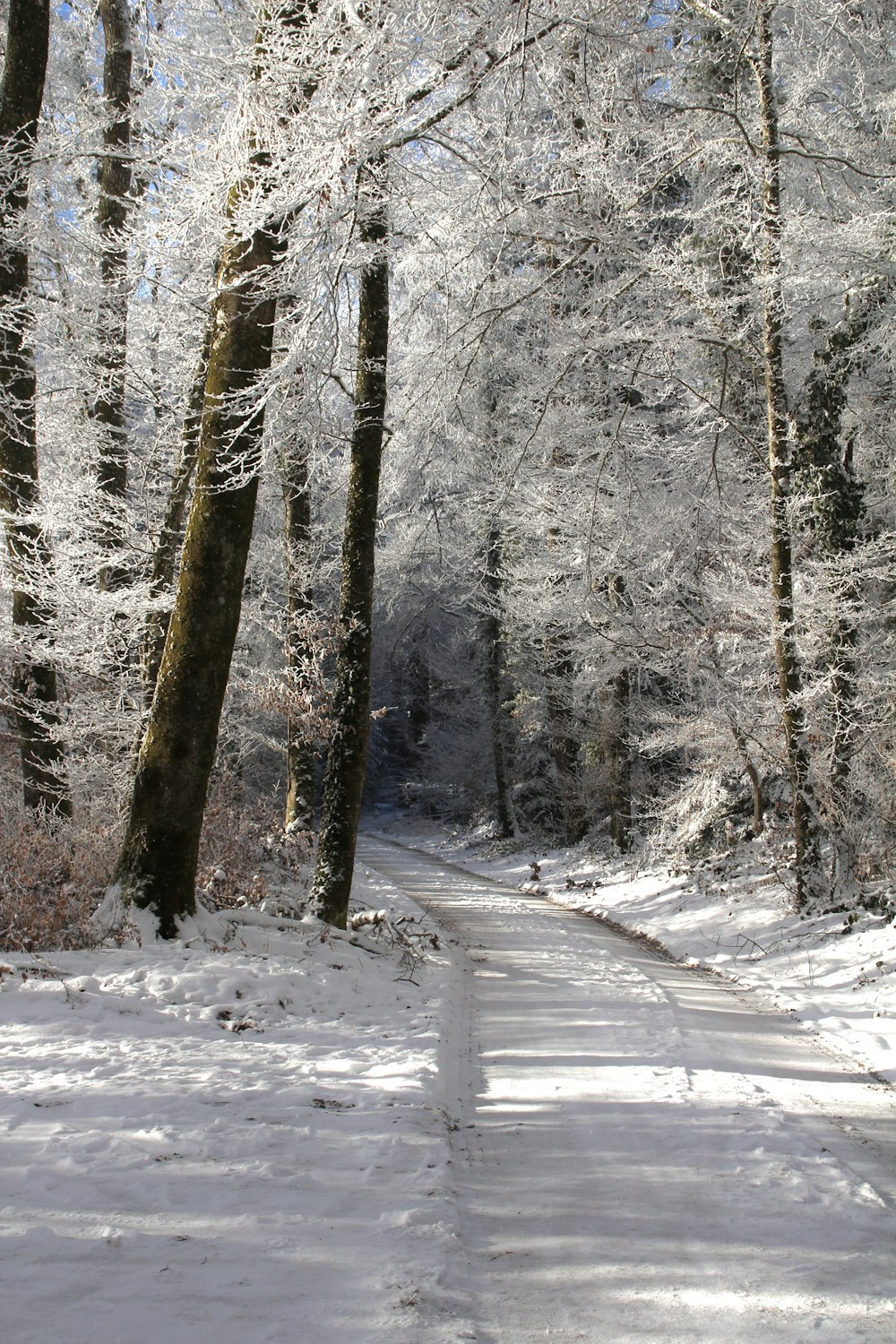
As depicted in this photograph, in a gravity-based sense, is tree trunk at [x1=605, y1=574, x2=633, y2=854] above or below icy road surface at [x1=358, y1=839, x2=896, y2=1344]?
above

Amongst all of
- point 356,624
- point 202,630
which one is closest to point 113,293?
point 356,624

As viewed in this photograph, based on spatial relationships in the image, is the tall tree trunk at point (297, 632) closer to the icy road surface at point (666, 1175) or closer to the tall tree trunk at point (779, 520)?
the icy road surface at point (666, 1175)

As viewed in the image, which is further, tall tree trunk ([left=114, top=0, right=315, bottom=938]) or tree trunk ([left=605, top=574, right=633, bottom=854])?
tree trunk ([left=605, top=574, right=633, bottom=854])

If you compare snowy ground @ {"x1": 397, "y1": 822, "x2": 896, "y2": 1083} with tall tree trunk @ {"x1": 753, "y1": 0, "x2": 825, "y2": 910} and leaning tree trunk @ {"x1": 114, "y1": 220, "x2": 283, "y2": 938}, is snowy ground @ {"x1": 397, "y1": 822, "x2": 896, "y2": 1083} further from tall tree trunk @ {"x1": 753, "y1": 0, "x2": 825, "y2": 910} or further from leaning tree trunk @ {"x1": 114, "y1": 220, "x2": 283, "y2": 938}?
leaning tree trunk @ {"x1": 114, "y1": 220, "x2": 283, "y2": 938}

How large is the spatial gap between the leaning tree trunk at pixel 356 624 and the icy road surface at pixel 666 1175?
196cm

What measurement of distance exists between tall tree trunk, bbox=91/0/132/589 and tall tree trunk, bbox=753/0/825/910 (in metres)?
7.12

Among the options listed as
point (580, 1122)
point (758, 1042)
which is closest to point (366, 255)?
point (580, 1122)

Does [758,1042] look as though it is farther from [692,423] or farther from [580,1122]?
[692,423]

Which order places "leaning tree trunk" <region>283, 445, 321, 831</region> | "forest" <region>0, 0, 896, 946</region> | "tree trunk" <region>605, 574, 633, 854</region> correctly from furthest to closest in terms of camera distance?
1. "tree trunk" <region>605, 574, 633, 854</region>
2. "leaning tree trunk" <region>283, 445, 321, 831</region>
3. "forest" <region>0, 0, 896, 946</region>

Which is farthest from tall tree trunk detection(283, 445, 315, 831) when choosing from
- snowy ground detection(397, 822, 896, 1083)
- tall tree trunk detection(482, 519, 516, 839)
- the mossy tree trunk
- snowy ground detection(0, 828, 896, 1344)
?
tall tree trunk detection(482, 519, 516, 839)

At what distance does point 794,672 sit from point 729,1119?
6.34 meters

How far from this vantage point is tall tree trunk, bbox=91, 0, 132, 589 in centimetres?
980

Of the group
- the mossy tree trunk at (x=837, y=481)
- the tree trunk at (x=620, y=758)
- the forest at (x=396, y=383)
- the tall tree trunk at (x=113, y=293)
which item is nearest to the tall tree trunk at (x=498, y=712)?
the tree trunk at (x=620, y=758)

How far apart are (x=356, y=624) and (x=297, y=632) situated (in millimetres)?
3933
